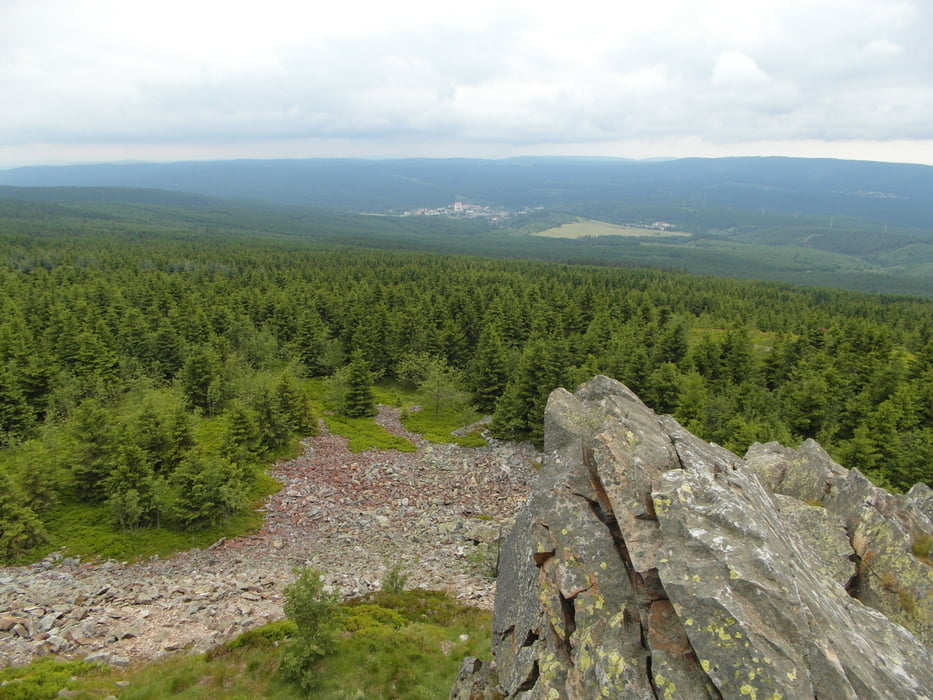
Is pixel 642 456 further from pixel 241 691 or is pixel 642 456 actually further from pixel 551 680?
pixel 241 691

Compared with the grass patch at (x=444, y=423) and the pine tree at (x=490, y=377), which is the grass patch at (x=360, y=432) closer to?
the grass patch at (x=444, y=423)

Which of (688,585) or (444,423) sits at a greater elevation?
(688,585)

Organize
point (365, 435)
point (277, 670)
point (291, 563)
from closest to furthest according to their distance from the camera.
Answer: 1. point (277, 670)
2. point (291, 563)
3. point (365, 435)

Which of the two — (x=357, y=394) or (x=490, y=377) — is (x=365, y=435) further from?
(x=490, y=377)

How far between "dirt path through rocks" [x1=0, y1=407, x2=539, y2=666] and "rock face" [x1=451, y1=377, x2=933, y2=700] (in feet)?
48.1

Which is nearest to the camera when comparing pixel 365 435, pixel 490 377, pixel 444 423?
pixel 365 435

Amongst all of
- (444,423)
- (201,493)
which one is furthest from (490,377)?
(201,493)

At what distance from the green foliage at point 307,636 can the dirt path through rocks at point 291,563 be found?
18.8ft

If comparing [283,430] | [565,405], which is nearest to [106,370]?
[283,430]

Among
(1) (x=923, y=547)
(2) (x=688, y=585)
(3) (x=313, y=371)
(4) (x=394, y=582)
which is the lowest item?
(3) (x=313, y=371)

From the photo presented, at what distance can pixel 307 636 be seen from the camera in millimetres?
18844

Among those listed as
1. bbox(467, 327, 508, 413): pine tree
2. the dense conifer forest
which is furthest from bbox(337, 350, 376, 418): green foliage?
bbox(467, 327, 508, 413): pine tree

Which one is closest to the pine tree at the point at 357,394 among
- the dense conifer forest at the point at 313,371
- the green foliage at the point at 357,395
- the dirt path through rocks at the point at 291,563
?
the green foliage at the point at 357,395

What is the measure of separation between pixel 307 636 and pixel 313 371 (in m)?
63.9
